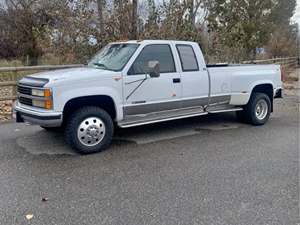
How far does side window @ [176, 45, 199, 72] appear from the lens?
6.67 meters

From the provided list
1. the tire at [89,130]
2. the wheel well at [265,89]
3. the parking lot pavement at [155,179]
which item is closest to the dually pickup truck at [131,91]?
the tire at [89,130]

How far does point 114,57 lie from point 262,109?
376 centimetres

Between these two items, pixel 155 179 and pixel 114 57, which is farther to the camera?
pixel 114 57

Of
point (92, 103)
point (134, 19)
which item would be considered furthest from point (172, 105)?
point (134, 19)

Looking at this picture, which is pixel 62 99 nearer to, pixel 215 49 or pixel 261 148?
pixel 261 148

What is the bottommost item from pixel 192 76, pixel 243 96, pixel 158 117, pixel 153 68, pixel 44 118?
pixel 158 117

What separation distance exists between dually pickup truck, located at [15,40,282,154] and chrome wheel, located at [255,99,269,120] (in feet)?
0.57

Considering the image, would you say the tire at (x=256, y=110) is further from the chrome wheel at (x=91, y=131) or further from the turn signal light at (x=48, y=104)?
the turn signal light at (x=48, y=104)

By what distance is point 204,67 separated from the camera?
6.91 metres

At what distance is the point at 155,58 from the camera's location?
6379 millimetres

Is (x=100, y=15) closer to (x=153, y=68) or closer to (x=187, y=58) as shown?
(x=187, y=58)

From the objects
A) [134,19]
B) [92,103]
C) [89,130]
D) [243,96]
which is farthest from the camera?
[134,19]

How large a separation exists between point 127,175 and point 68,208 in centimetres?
113

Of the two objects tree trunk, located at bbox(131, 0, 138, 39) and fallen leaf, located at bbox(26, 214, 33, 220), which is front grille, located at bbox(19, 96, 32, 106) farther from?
tree trunk, located at bbox(131, 0, 138, 39)
